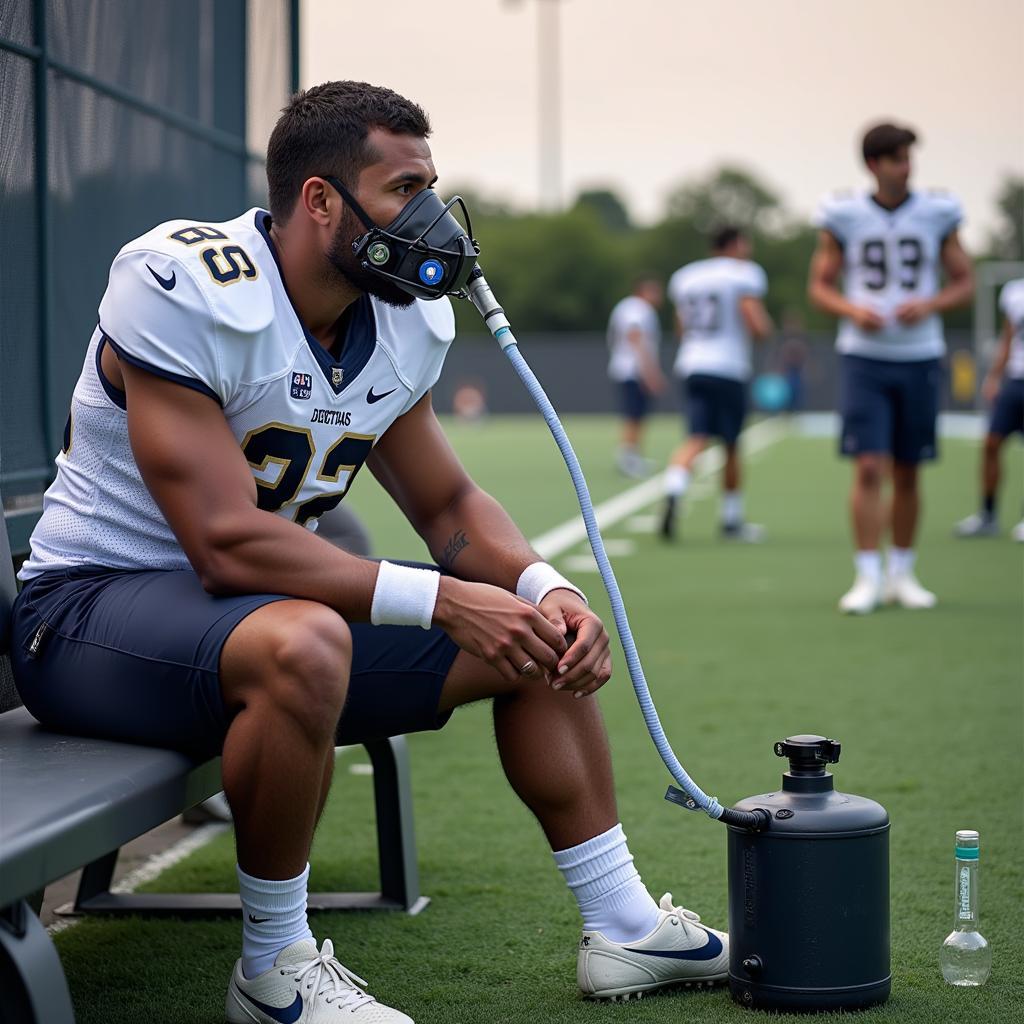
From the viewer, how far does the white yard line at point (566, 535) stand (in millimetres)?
3604

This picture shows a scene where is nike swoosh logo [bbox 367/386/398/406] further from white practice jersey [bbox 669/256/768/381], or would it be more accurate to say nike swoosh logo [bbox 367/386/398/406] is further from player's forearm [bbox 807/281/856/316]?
white practice jersey [bbox 669/256/768/381]

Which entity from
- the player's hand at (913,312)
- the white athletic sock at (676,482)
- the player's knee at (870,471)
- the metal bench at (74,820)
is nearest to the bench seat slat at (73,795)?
the metal bench at (74,820)

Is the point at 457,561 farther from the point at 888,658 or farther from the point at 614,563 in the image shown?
the point at 614,563

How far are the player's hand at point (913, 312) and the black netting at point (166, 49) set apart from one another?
10.1 ft

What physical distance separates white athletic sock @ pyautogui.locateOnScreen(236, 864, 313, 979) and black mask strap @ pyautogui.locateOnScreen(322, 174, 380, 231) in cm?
104

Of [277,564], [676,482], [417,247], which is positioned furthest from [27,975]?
[676,482]

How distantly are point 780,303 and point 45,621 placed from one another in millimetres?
58422

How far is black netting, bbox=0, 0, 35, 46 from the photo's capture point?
3.36 metres

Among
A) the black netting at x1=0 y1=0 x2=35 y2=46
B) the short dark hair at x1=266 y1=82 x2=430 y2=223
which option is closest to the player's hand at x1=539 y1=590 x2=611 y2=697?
the short dark hair at x1=266 y1=82 x2=430 y2=223

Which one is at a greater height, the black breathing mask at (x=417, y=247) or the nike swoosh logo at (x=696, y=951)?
the black breathing mask at (x=417, y=247)

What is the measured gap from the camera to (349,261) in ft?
9.02

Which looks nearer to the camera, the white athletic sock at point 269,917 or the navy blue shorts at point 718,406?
the white athletic sock at point 269,917

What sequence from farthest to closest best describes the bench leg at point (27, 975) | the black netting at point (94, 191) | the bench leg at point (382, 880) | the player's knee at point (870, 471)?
the player's knee at point (870, 471), the black netting at point (94, 191), the bench leg at point (382, 880), the bench leg at point (27, 975)

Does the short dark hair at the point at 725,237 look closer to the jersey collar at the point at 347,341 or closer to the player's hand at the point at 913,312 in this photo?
the player's hand at the point at 913,312
